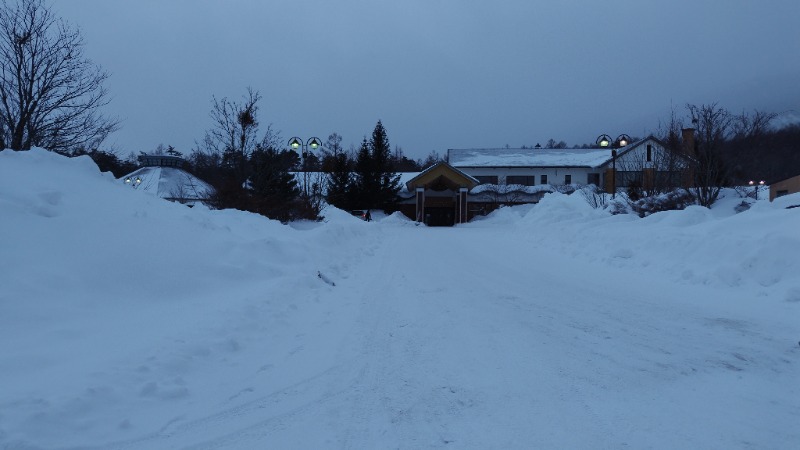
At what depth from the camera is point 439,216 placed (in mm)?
49531

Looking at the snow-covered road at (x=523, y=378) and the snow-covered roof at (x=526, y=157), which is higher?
the snow-covered roof at (x=526, y=157)

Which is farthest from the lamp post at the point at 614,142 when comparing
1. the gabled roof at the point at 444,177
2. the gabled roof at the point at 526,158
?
the gabled roof at the point at 526,158

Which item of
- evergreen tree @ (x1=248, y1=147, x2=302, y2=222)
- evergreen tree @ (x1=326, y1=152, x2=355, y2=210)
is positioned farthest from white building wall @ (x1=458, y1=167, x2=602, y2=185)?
evergreen tree @ (x1=248, y1=147, x2=302, y2=222)

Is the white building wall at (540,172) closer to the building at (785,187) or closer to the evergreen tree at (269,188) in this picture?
the building at (785,187)

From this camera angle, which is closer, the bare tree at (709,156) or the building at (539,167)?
the bare tree at (709,156)

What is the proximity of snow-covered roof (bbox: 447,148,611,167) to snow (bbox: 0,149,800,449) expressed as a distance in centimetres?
4610

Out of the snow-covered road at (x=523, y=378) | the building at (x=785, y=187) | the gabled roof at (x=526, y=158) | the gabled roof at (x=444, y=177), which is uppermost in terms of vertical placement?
the gabled roof at (x=526, y=158)

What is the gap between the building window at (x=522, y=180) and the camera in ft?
185

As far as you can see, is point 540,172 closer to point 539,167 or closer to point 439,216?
point 539,167

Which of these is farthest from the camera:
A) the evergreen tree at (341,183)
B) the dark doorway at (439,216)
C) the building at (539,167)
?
the building at (539,167)

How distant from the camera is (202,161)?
29.8 m

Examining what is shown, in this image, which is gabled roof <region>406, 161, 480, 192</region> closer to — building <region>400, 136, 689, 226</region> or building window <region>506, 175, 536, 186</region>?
building <region>400, 136, 689, 226</region>

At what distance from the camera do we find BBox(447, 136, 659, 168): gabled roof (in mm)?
56188

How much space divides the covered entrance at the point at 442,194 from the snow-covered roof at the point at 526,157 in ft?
34.3
